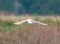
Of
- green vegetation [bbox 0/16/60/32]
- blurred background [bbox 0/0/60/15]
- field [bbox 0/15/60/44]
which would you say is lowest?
field [bbox 0/15/60/44]

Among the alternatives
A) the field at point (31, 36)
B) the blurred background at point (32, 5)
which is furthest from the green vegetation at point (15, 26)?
the blurred background at point (32, 5)

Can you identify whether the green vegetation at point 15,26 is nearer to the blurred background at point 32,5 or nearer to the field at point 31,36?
the field at point 31,36

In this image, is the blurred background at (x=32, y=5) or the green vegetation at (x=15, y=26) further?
the blurred background at (x=32, y=5)

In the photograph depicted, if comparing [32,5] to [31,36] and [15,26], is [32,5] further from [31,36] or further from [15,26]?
[31,36]

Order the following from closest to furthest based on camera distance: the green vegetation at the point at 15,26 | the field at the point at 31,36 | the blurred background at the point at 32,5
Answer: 1. the field at the point at 31,36
2. the green vegetation at the point at 15,26
3. the blurred background at the point at 32,5

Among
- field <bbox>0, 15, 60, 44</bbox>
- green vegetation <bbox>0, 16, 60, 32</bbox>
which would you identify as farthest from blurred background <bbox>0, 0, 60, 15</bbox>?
field <bbox>0, 15, 60, 44</bbox>

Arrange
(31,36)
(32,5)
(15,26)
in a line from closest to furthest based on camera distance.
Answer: (31,36) < (15,26) < (32,5)

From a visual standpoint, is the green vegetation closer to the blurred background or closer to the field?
the field

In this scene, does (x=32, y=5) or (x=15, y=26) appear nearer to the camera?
(x=15, y=26)

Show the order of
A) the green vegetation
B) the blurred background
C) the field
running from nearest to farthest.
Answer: the field
the green vegetation
the blurred background

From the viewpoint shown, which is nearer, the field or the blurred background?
the field

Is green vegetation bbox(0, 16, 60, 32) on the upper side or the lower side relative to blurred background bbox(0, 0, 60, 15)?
lower

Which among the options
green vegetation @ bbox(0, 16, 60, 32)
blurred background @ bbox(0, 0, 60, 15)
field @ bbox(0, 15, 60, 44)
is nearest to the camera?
field @ bbox(0, 15, 60, 44)

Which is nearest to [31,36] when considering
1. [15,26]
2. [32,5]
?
[15,26]
